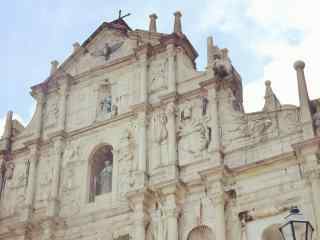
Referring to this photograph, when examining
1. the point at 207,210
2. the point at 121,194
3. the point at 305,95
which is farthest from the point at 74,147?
the point at 305,95

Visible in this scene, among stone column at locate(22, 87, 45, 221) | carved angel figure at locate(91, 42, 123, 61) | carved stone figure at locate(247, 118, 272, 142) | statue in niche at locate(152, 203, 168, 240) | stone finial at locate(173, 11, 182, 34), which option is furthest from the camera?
carved angel figure at locate(91, 42, 123, 61)

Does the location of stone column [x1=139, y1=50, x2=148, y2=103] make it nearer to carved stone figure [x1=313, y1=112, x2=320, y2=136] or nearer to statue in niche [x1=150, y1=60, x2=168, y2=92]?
statue in niche [x1=150, y1=60, x2=168, y2=92]

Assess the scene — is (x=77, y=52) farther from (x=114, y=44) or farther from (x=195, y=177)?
(x=195, y=177)

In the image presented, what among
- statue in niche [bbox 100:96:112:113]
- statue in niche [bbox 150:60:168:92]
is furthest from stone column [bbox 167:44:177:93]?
statue in niche [bbox 100:96:112:113]

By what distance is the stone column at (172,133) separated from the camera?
1395 cm

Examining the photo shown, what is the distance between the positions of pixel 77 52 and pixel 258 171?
6.70 metres

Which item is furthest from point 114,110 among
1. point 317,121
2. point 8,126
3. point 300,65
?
point 317,121

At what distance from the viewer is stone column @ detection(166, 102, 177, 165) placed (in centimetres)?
1395

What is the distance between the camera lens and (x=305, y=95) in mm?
13156

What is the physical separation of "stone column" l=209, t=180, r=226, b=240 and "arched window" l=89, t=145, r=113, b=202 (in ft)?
9.37

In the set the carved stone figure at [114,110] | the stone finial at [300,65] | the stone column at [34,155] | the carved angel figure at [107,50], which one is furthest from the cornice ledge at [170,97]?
the stone column at [34,155]

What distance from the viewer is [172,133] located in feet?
47.0

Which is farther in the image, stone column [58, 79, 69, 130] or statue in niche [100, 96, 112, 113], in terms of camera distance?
stone column [58, 79, 69, 130]

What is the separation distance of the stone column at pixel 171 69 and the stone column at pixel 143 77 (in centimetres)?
58
